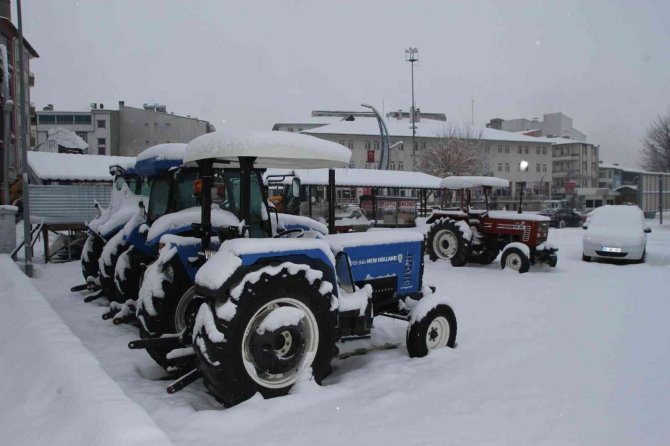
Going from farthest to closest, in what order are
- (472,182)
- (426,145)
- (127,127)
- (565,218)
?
(127,127) < (426,145) < (565,218) < (472,182)

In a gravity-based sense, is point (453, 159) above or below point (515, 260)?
above

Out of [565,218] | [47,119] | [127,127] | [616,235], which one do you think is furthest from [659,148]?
[47,119]

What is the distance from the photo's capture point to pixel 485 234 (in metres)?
13.7

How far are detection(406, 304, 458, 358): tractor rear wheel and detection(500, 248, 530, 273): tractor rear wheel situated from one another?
23.2ft

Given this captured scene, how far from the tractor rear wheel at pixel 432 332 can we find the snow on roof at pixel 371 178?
17931 millimetres

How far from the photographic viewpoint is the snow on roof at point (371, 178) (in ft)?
79.9

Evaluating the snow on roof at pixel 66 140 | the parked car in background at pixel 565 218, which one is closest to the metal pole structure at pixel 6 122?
the snow on roof at pixel 66 140

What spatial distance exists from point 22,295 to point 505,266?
10060 mm

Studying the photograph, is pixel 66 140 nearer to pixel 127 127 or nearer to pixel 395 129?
pixel 127 127

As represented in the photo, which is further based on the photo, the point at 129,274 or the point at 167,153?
the point at 167,153

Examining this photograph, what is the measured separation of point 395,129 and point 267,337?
5794 centimetres

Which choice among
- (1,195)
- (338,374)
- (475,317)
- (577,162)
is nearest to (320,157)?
(338,374)

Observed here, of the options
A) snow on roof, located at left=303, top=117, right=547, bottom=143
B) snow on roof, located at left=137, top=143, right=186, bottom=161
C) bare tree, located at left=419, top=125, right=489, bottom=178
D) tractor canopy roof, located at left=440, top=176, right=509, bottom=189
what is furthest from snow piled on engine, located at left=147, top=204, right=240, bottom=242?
snow on roof, located at left=303, top=117, right=547, bottom=143

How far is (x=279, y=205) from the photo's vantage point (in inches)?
683
